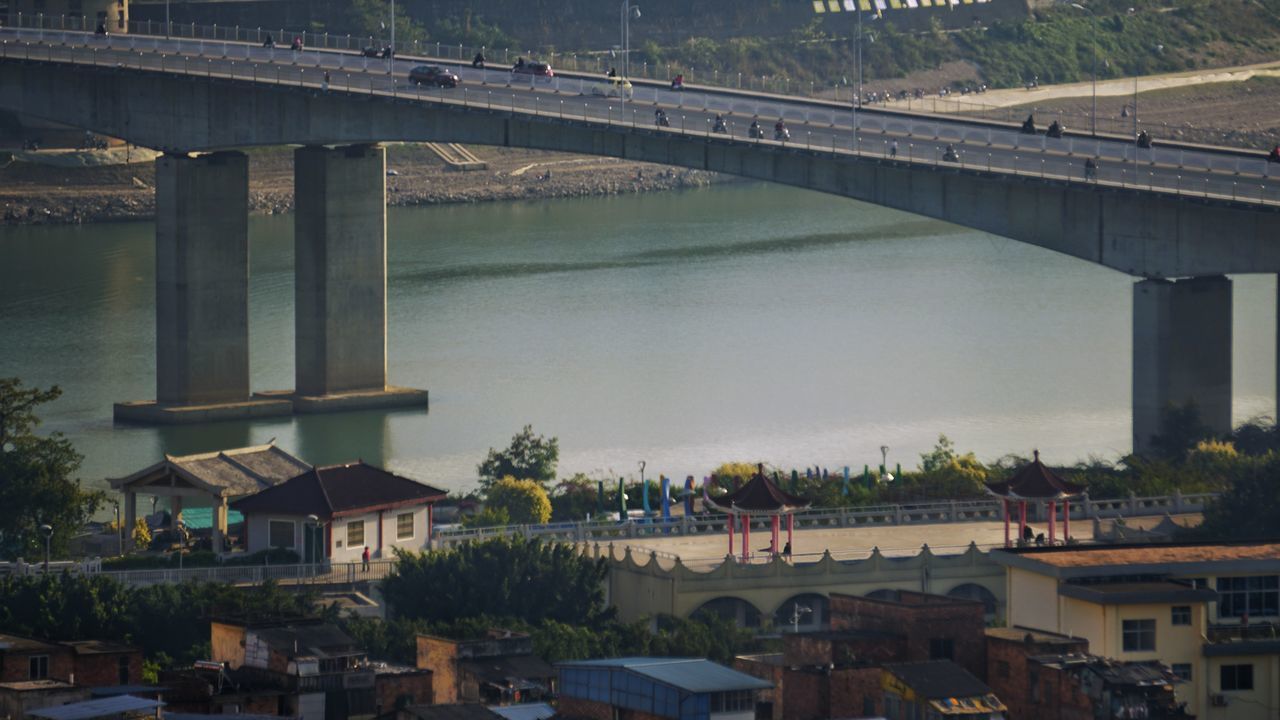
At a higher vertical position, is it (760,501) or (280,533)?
(760,501)

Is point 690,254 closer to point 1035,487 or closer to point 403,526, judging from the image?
point 1035,487

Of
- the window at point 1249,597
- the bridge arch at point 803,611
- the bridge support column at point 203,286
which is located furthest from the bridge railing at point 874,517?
the bridge support column at point 203,286

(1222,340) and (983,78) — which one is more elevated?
(983,78)

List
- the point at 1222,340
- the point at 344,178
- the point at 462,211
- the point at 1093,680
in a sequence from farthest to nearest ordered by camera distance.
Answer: the point at 462,211 < the point at 344,178 < the point at 1222,340 < the point at 1093,680

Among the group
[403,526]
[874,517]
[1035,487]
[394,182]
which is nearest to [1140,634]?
[1035,487]

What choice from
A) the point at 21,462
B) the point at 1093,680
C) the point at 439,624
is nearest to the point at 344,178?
the point at 21,462

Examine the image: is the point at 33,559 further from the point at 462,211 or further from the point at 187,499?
the point at 462,211

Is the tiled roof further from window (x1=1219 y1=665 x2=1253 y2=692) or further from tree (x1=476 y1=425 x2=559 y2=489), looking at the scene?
window (x1=1219 y1=665 x2=1253 y2=692)
